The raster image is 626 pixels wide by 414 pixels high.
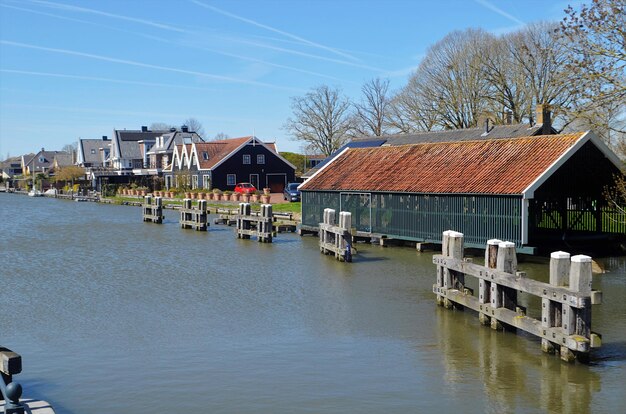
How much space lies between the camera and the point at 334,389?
38.4ft

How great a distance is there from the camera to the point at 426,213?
28.8 m

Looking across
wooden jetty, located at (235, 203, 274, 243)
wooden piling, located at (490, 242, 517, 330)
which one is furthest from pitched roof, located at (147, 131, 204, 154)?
wooden piling, located at (490, 242, 517, 330)

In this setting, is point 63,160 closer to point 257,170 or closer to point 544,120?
point 257,170

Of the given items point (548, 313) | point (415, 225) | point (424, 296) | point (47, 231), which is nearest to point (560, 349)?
point (548, 313)

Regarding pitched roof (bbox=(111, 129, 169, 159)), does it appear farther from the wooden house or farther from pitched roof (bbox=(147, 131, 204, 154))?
the wooden house

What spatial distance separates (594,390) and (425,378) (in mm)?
2728

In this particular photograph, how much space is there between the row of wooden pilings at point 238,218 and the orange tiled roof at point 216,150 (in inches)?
1016

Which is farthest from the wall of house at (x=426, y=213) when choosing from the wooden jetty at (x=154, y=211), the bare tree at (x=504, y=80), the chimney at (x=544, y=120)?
the bare tree at (x=504, y=80)

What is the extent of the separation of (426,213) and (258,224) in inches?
367

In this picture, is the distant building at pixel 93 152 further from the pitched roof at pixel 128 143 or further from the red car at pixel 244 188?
the red car at pixel 244 188

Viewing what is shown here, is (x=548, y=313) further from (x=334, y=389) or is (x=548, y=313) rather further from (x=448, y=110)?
(x=448, y=110)

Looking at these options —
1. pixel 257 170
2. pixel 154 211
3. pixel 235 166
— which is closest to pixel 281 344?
pixel 154 211

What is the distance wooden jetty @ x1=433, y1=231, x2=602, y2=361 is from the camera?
1200cm

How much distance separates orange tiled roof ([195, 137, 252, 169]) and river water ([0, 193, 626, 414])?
160 ft
